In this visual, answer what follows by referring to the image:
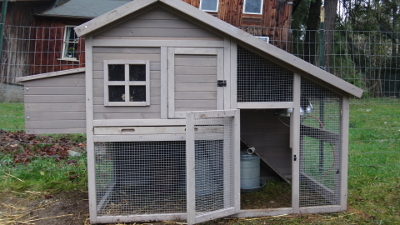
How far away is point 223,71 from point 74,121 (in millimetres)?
1657

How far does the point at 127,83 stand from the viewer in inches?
152

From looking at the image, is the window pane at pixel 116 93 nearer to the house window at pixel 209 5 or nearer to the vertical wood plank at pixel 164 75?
the vertical wood plank at pixel 164 75

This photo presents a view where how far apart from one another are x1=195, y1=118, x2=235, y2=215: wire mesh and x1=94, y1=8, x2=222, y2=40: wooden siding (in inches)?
36.4

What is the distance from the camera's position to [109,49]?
3.88 metres

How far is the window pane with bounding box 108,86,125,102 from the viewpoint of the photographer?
389 cm

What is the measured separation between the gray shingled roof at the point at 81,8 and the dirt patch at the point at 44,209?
10.8 metres

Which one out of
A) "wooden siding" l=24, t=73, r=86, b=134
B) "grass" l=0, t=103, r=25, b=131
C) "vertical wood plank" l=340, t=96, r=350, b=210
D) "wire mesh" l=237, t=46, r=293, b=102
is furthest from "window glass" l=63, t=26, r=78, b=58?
"vertical wood plank" l=340, t=96, r=350, b=210

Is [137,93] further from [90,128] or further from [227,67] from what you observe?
[227,67]

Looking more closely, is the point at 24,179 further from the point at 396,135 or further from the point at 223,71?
the point at 396,135

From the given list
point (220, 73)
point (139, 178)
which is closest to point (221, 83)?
point (220, 73)

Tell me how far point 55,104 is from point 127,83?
83 centimetres

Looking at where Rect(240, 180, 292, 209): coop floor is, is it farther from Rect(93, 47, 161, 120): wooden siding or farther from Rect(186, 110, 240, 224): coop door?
Rect(93, 47, 161, 120): wooden siding

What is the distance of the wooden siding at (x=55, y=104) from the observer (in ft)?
13.2

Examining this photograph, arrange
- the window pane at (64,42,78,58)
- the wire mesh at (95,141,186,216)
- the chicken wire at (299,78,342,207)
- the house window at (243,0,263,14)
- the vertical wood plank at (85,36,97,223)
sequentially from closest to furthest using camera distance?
the vertical wood plank at (85,36,97,223)
the wire mesh at (95,141,186,216)
the chicken wire at (299,78,342,207)
the window pane at (64,42,78,58)
the house window at (243,0,263,14)
